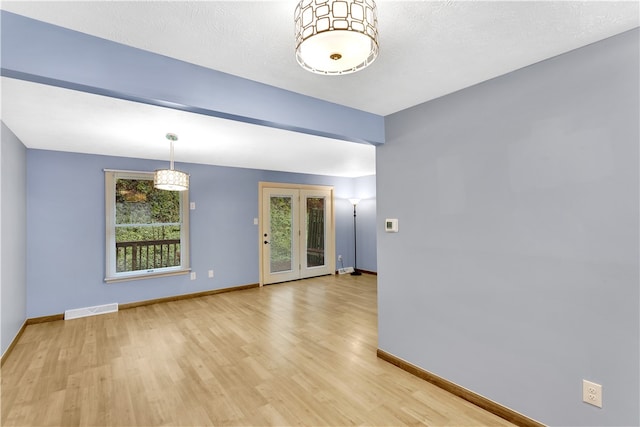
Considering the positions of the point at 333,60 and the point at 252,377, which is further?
the point at 252,377

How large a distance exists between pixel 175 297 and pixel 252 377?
9.74 ft

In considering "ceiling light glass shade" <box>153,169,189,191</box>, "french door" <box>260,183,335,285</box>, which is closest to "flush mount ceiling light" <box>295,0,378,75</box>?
"ceiling light glass shade" <box>153,169,189,191</box>

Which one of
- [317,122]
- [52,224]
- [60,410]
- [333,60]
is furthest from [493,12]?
[52,224]

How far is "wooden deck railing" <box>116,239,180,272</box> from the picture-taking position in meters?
4.70

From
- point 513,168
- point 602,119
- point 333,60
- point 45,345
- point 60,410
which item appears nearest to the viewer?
point 333,60

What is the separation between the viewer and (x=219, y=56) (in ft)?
5.83

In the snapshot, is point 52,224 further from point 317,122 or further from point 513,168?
point 513,168

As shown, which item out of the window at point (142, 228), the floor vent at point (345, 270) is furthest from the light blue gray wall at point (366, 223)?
the window at point (142, 228)

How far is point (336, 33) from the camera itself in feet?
3.37

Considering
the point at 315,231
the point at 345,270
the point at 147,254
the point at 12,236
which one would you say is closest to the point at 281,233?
the point at 315,231

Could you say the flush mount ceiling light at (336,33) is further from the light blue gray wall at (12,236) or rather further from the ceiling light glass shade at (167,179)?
the light blue gray wall at (12,236)

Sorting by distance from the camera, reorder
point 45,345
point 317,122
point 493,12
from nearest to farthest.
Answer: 1. point 493,12
2. point 317,122
3. point 45,345

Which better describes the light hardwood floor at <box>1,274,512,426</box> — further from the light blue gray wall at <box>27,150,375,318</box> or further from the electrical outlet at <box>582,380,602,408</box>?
the electrical outlet at <box>582,380,602,408</box>

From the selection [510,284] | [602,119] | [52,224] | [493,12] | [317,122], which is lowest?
[510,284]
